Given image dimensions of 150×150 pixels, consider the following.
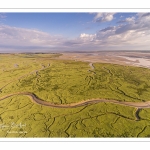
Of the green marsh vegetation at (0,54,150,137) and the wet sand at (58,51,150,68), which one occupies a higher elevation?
the wet sand at (58,51,150,68)

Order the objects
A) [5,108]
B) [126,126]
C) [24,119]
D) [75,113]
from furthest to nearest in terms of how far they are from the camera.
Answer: [5,108] → [75,113] → [24,119] → [126,126]

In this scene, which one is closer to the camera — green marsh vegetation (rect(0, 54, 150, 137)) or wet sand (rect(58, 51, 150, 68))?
green marsh vegetation (rect(0, 54, 150, 137))

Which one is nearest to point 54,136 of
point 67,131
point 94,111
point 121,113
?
point 67,131

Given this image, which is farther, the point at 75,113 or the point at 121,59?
the point at 121,59

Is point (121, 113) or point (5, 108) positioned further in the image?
point (5, 108)

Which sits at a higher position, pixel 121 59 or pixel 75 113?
pixel 121 59

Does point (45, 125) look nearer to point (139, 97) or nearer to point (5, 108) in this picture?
point (5, 108)

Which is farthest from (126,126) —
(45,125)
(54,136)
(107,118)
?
(45,125)

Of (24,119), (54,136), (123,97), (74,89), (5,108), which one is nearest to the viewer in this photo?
(54,136)

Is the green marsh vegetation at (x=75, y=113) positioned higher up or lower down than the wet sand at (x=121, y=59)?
lower down

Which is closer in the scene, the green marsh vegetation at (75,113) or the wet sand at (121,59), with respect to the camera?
the green marsh vegetation at (75,113)
